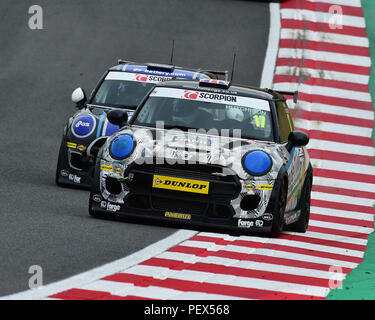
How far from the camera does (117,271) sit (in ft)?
27.9

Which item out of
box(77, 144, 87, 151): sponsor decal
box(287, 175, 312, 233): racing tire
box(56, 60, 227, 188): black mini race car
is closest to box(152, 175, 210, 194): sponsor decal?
box(287, 175, 312, 233): racing tire

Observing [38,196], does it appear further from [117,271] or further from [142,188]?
[117,271]

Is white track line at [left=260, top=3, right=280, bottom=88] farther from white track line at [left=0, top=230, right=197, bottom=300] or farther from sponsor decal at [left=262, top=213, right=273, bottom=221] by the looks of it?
white track line at [left=0, top=230, right=197, bottom=300]

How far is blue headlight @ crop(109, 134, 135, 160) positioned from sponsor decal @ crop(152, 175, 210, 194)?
0.41m

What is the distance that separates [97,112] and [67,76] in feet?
26.1

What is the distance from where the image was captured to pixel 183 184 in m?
10.4

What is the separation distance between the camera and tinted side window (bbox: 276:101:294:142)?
11.8 metres

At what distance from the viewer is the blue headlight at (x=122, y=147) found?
34.8ft

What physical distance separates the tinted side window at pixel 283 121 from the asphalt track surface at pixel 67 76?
65.4 inches

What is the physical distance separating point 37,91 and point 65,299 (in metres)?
13.5

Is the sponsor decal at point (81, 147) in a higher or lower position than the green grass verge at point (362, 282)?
higher

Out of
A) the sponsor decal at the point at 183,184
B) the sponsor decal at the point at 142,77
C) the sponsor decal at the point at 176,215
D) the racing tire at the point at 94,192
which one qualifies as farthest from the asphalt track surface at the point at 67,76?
the sponsor decal at the point at 142,77

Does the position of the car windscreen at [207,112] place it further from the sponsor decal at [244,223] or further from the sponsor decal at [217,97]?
the sponsor decal at [244,223]

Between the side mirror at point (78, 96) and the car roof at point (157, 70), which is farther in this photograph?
the car roof at point (157, 70)
